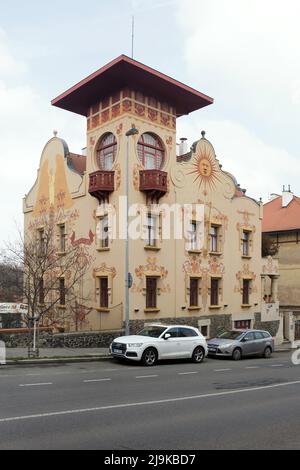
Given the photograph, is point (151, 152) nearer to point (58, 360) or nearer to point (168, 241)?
point (168, 241)

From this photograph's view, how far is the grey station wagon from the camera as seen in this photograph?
2233 cm

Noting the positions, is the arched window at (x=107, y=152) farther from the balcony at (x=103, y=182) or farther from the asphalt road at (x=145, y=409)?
the asphalt road at (x=145, y=409)

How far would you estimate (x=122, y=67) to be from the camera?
2400 cm

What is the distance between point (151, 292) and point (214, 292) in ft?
18.3

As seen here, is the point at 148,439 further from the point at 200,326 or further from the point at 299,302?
the point at 299,302

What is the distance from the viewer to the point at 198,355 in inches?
796

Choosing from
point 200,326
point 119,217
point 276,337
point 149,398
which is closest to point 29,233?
point 119,217

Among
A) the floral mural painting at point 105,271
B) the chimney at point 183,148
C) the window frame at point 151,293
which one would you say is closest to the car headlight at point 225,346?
the window frame at point 151,293

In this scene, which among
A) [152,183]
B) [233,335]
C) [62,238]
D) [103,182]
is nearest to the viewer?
[233,335]

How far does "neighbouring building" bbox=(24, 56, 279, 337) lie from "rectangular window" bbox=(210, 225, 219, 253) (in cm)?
6

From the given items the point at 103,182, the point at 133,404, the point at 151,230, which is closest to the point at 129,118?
the point at 103,182

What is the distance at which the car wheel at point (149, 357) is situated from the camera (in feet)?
59.4

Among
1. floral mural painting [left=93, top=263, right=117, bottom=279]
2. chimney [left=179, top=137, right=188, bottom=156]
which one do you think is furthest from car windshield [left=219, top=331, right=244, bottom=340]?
chimney [left=179, top=137, right=188, bottom=156]

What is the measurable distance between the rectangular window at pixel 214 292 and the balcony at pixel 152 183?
7.44 metres
